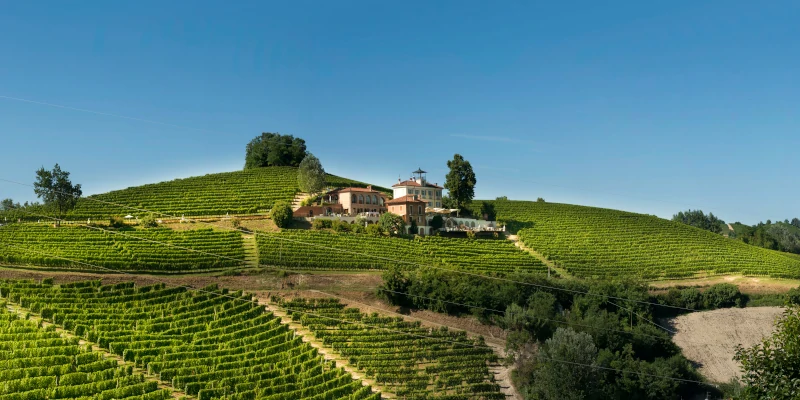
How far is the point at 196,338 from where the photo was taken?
26.3m

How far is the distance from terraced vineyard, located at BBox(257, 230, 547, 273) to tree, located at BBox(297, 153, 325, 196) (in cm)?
1217

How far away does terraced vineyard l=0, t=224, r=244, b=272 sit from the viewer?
1332 inches

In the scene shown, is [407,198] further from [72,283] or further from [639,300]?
[72,283]

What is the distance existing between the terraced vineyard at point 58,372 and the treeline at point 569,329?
17.6 metres

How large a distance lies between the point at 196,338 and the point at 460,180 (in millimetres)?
39866

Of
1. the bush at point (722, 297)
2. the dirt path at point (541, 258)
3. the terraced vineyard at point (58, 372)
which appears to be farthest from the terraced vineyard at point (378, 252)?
the terraced vineyard at point (58, 372)

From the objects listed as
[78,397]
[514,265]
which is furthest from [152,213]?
[78,397]

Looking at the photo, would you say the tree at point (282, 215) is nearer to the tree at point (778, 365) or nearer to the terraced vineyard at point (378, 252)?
the terraced vineyard at point (378, 252)

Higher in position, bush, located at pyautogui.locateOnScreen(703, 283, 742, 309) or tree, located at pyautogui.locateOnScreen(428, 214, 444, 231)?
tree, located at pyautogui.locateOnScreen(428, 214, 444, 231)

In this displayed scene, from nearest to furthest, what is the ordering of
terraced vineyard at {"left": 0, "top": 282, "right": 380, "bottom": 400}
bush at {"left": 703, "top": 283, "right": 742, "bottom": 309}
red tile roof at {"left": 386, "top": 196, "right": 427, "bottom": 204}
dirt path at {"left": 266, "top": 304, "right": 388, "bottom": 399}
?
terraced vineyard at {"left": 0, "top": 282, "right": 380, "bottom": 400} < dirt path at {"left": 266, "top": 304, "right": 388, "bottom": 399} < bush at {"left": 703, "top": 283, "right": 742, "bottom": 309} < red tile roof at {"left": 386, "top": 196, "right": 427, "bottom": 204}

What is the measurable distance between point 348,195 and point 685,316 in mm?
28932

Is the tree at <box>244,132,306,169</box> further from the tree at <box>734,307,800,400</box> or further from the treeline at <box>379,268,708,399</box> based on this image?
the tree at <box>734,307,800,400</box>

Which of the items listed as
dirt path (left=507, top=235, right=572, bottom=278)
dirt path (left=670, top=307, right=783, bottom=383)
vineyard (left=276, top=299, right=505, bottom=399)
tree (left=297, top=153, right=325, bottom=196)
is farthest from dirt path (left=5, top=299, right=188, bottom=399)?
tree (left=297, top=153, right=325, bottom=196)

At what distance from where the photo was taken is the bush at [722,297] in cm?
4622
